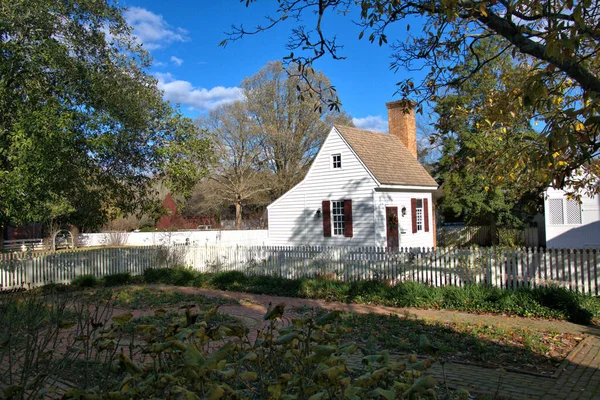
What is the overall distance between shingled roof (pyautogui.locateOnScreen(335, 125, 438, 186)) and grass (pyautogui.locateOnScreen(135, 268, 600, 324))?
7.87 m

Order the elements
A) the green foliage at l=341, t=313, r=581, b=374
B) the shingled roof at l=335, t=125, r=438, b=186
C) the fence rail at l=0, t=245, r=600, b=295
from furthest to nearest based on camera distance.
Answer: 1. the shingled roof at l=335, t=125, r=438, b=186
2. the fence rail at l=0, t=245, r=600, b=295
3. the green foliage at l=341, t=313, r=581, b=374

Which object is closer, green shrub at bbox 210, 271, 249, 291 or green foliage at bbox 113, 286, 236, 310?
green foliage at bbox 113, 286, 236, 310

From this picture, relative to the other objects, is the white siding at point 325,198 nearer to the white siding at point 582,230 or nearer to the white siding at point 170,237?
the white siding at point 170,237

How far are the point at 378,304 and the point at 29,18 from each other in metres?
10.4

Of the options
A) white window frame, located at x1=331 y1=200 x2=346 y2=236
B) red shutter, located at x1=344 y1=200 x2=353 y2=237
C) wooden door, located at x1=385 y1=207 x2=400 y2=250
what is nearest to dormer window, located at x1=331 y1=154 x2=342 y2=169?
white window frame, located at x1=331 y1=200 x2=346 y2=236

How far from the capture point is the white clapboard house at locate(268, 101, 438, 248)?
1923 cm

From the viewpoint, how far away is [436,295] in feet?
34.5

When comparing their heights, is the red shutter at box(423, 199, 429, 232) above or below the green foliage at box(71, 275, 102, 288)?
above

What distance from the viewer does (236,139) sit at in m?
41.7

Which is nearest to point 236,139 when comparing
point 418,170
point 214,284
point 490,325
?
point 418,170

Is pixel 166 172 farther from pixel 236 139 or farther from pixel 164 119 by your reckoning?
pixel 236 139

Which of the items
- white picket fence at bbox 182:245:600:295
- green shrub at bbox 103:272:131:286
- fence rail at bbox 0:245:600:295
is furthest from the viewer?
green shrub at bbox 103:272:131:286

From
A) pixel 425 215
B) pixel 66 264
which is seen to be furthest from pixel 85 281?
pixel 425 215

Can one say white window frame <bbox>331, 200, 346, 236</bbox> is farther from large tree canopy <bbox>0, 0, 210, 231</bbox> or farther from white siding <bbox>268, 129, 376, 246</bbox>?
large tree canopy <bbox>0, 0, 210, 231</bbox>
